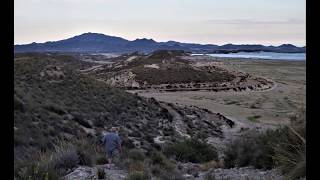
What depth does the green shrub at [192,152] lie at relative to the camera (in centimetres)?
1681

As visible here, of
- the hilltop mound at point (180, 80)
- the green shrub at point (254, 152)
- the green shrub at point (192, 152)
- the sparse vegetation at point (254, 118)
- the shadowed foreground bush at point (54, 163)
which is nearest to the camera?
the shadowed foreground bush at point (54, 163)

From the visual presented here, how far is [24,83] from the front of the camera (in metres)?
34.4

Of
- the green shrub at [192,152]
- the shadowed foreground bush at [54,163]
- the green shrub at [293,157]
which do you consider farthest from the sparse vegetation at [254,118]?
the green shrub at [293,157]

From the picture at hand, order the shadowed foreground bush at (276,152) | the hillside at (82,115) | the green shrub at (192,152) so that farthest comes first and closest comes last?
1. the hillside at (82,115)
2. the green shrub at (192,152)
3. the shadowed foreground bush at (276,152)

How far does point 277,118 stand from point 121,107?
11.8 meters

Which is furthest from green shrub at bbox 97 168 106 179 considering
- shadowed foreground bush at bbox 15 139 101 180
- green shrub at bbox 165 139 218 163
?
green shrub at bbox 165 139 218 163

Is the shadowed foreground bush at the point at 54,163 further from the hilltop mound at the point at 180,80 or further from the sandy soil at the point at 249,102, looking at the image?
the hilltop mound at the point at 180,80

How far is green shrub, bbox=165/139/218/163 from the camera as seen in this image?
55.2 feet

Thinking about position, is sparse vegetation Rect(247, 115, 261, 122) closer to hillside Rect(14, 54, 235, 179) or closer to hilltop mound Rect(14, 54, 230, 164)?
hillside Rect(14, 54, 235, 179)

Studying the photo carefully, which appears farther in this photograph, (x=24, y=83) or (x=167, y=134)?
(x=24, y=83)

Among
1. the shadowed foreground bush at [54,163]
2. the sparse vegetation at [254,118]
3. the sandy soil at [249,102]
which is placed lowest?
the sparse vegetation at [254,118]

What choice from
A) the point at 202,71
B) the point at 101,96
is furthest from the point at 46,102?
the point at 202,71
